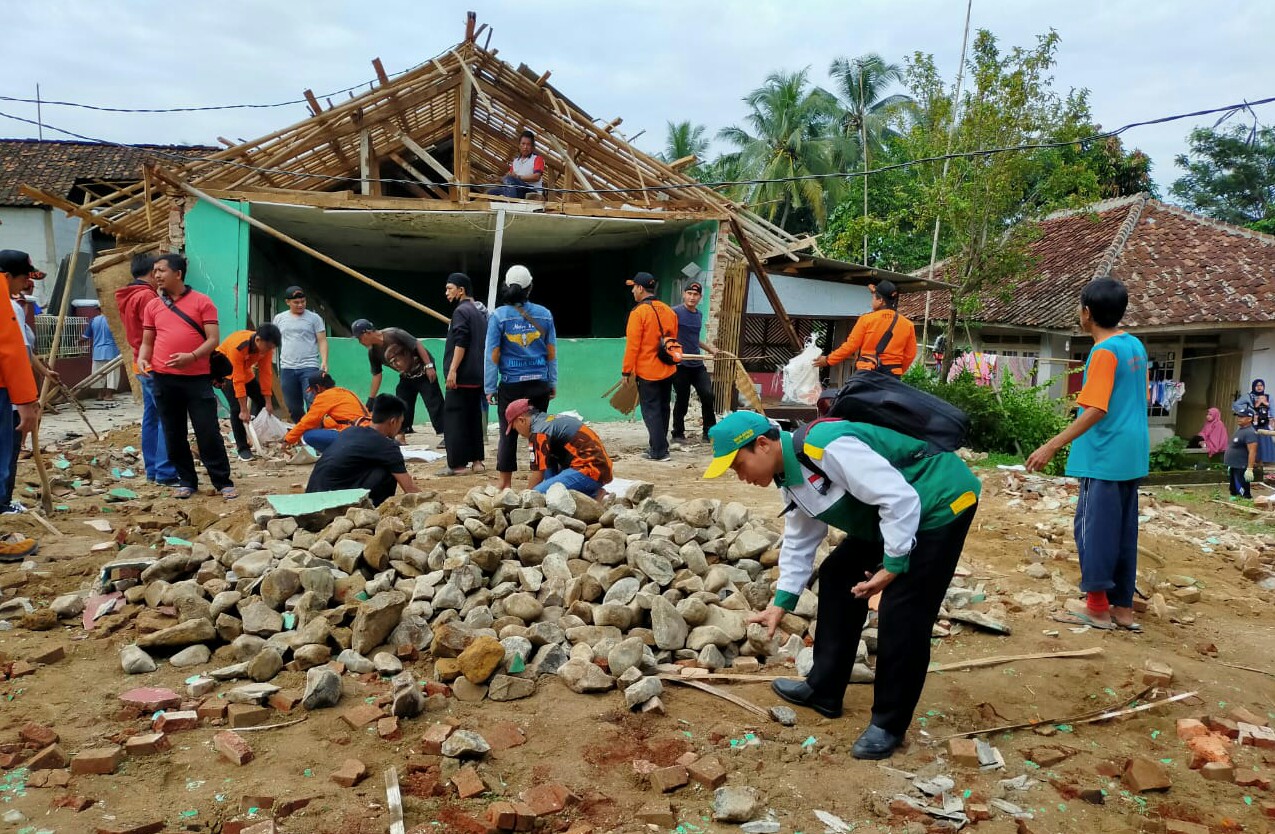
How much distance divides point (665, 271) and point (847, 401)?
10.1 metres

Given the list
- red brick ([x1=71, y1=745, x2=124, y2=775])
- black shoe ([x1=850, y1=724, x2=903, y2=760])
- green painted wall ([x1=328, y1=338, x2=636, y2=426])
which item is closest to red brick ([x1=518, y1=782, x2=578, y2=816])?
black shoe ([x1=850, y1=724, x2=903, y2=760])

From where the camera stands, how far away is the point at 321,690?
3.04m

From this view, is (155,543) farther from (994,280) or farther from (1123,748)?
(994,280)

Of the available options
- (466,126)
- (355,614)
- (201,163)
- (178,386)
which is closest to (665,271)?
(466,126)

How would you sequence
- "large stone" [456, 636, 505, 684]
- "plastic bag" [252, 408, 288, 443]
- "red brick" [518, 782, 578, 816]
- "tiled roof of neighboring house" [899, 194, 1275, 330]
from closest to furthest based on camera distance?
"red brick" [518, 782, 578, 816], "large stone" [456, 636, 505, 684], "plastic bag" [252, 408, 288, 443], "tiled roof of neighboring house" [899, 194, 1275, 330]

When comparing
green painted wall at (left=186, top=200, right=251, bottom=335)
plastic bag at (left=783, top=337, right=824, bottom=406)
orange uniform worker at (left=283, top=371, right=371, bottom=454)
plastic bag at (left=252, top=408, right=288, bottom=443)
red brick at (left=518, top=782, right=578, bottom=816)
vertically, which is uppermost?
green painted wall at (left=186, top=200, right=251, bottom=335)

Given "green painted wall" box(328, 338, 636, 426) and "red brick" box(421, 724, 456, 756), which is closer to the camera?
"red brick" box(421, 724, 456, 756)

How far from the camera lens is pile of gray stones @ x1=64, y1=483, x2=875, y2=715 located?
10.9 feet

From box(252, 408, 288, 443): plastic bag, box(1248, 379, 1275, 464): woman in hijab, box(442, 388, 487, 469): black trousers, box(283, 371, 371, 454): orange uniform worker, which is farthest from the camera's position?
box(1248, 379, 1275, 464): woman in hijab

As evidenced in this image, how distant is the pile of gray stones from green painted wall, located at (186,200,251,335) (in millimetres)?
6374

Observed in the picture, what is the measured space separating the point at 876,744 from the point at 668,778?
0.71 metres

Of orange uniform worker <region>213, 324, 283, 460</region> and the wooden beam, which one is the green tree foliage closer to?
the wooden beam

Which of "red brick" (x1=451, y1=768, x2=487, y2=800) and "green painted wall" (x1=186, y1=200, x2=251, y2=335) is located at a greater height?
"green painted wall" (x1=186, y1=200, x2=251, y2=335)

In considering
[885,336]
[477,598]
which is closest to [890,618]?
[477,598]
